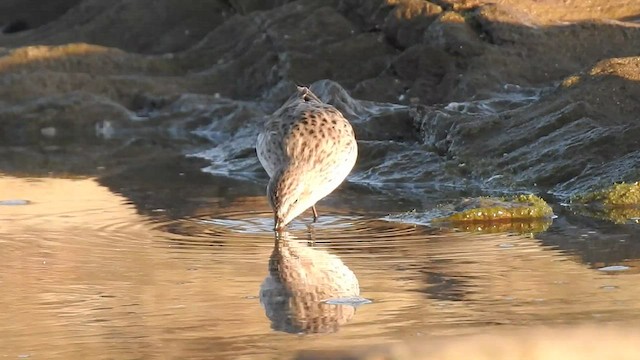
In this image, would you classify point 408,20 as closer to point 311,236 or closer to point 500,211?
point 500,211

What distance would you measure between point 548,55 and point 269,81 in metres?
3.69

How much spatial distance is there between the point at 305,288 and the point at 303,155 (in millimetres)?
1940

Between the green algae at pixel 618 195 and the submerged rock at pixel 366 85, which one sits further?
the submerged rock at pixel 366 85

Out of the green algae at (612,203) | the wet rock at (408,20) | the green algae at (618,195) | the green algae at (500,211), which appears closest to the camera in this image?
the green algae at (500,211)

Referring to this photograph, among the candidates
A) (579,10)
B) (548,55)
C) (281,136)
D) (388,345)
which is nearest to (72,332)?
(388,345)

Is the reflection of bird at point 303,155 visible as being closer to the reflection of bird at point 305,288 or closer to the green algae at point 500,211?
the reflection of bird at point 305,288

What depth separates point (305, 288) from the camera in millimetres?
6473

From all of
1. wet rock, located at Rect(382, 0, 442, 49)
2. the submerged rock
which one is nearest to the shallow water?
the submerged rock

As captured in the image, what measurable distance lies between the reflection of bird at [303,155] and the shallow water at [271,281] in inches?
8.4

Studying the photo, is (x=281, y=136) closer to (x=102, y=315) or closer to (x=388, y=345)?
(x=102, y=315)

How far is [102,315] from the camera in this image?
5992 millimetres

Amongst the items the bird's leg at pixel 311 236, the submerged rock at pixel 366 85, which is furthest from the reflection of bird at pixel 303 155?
the submerged rock at pixel 366 85

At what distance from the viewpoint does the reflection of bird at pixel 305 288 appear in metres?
5.71

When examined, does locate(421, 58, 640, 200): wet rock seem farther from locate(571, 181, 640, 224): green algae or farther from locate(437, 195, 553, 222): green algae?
locate(437, 195, 553, 222): green algae
